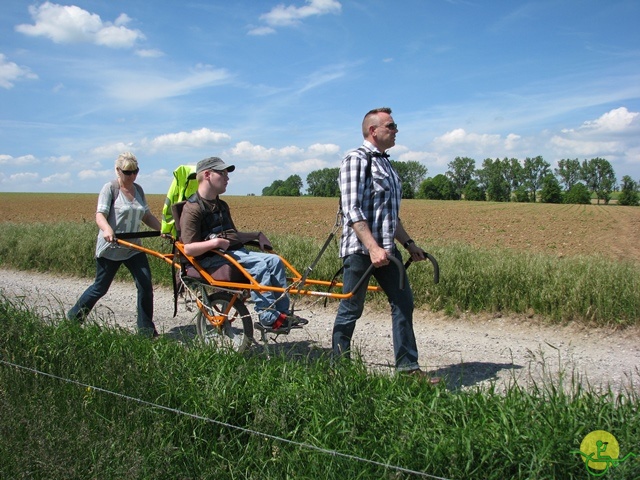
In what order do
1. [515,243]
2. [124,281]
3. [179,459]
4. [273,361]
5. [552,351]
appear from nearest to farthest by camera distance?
1. [179,459]
2. [273,361]
3. [552,351]
4. [124,281]
5. [515,243]

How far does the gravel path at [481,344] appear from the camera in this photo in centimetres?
514

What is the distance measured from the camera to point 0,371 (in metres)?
4.35

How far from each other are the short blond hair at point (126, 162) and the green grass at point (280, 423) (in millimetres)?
2473

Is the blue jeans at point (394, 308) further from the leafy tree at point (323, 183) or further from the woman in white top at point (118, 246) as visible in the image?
the leafy tree at point (323, 183)

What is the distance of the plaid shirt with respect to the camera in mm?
4508

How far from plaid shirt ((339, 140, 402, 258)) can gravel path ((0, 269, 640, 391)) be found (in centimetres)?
101

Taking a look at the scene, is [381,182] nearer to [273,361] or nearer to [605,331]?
[273,361]

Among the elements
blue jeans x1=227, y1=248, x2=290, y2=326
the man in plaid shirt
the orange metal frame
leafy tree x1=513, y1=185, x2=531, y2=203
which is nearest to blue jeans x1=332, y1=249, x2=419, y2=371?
the man in plaid shirt

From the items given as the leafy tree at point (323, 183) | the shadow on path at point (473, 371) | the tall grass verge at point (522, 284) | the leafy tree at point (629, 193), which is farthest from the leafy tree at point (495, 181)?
the shadow on path at point (473, 371)

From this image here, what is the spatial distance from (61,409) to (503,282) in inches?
210

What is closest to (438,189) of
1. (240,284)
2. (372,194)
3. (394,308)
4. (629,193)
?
(629,193)

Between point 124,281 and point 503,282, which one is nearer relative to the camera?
point 503,282

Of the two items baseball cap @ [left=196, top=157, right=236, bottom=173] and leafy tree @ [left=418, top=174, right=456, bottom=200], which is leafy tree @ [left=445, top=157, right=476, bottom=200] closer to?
leafy tree @ [left=418, top=174, right=456, bottom=200]

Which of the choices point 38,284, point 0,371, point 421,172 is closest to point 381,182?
point 0,371
